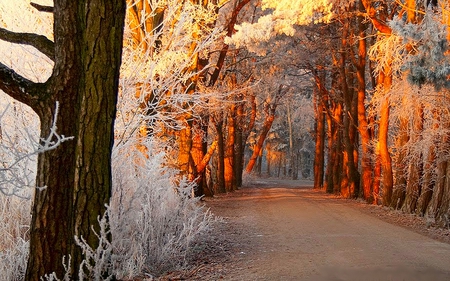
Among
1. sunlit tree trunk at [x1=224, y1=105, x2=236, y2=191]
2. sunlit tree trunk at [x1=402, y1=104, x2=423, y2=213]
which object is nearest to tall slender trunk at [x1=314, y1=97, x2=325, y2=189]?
sunlit tree trunk at [x1=224, y1=105, x2=236, y2=191]

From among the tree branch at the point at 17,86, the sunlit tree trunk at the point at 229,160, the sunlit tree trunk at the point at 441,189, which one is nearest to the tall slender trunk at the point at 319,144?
the sunlit tree trunk at the point at 229,160

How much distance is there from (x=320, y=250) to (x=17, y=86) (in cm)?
562

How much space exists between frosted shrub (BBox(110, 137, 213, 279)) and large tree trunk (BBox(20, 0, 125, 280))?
0.89 meters

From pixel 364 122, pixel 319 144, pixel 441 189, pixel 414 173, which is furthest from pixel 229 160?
pixel 441 189

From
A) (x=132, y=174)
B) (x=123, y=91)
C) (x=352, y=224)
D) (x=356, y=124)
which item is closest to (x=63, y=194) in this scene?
(x=132, y=174)

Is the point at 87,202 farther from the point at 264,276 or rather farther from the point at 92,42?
the point at 264,276

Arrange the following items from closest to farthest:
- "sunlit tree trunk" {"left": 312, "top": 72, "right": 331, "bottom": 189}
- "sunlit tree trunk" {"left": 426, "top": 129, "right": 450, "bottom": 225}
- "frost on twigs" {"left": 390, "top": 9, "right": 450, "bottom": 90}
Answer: "frost on twigs" {"left": 390, "top": 9, "right": 450, "bottom": 90}, "sunlit tree trunk" {"left": 426, "top": 129, "right": 450, "bottom": 225}, "sunlit tree trunk" {"left": 312, "top": 72, "right": 331, "bottom": 189}

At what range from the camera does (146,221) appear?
24.2 ft

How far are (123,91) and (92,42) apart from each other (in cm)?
342

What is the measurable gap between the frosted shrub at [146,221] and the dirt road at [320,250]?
0.61 m

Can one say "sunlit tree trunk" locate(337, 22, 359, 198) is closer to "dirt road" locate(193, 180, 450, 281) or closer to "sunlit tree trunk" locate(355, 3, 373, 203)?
"sunlit tree trunk" locate(355, 3, 373, 203)

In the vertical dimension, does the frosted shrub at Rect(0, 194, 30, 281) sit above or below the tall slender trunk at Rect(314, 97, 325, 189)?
below

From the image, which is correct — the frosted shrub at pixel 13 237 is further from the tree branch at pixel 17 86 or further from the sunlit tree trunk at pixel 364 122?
the sunlit tree trunk at pixel 364 122

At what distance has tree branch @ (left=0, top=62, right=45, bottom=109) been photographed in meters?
5.45
